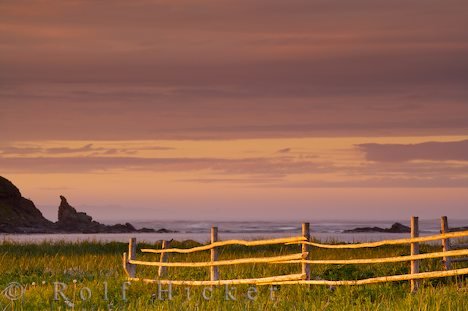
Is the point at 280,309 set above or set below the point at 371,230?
below

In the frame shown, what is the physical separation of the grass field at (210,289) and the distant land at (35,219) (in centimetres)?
6383

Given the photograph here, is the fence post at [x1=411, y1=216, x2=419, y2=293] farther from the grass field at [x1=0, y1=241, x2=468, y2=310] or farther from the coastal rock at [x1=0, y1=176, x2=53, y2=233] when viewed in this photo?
the coastal rock at [x1=0, y1=176, x2=53, y2=233]

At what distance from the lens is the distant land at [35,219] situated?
318ft

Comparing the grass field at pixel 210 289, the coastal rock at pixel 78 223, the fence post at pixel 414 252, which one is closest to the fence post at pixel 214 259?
the grass field at pixel 210 289

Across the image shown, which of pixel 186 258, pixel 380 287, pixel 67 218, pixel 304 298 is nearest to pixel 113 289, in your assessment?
pixel 304 298

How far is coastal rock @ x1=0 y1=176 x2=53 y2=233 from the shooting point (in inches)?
4126

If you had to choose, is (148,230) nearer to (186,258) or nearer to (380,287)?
(186,258)

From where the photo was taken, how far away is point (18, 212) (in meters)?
111

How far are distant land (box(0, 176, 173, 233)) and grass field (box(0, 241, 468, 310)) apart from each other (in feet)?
209

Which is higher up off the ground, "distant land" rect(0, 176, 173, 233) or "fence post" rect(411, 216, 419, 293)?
"distant land" rect(0, 176, 173, 233)

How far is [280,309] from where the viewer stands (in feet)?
46.9

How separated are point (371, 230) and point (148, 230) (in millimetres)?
23377

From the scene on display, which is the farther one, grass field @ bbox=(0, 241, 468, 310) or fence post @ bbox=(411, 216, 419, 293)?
fence post @ bbox=(411, 216, 419, 293)

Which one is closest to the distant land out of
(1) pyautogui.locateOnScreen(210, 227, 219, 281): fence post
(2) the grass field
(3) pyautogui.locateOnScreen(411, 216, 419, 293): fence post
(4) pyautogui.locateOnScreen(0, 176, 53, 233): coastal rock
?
(4) pyautogui.locateOnScreen(0, 176, 53, 233): coastal rock
